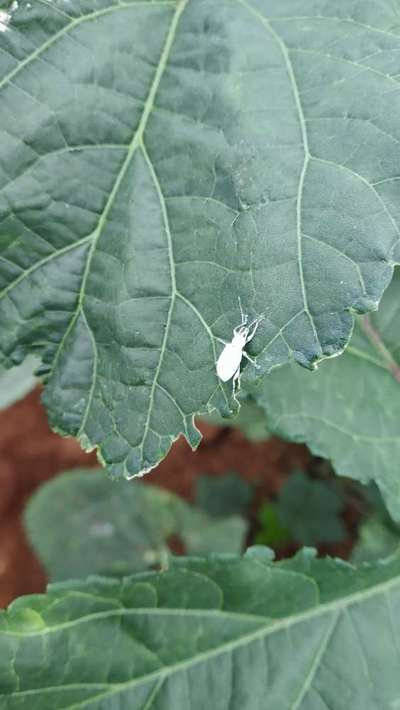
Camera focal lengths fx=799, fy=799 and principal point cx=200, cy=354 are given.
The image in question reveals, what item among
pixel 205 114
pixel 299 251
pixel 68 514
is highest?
pixel 205 114

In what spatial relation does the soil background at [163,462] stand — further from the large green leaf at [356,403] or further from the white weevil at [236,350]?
the white weevil at [236,350]

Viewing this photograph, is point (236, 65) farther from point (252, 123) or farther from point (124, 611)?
point (124, 611)

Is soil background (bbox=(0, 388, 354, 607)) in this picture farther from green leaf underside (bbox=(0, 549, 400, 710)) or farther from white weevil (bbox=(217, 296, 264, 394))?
white weevil (bbox=(217, 296, 264, 394))

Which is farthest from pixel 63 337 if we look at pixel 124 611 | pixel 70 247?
pixel 124 611

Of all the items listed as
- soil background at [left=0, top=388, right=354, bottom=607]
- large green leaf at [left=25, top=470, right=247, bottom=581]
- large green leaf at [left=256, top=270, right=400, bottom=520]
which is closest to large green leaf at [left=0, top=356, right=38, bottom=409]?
large green leaf at [left=256, top=270, right=400, bottom=520]

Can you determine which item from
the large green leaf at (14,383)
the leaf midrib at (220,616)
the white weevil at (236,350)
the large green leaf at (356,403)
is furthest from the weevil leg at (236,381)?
the large green leaf at (14,383)

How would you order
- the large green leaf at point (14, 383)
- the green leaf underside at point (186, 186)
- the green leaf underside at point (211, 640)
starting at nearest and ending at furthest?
the green leaf underside at point (186, 186), the green leaf underside at point (211, 640), the large green leaf at point (14, 383)
